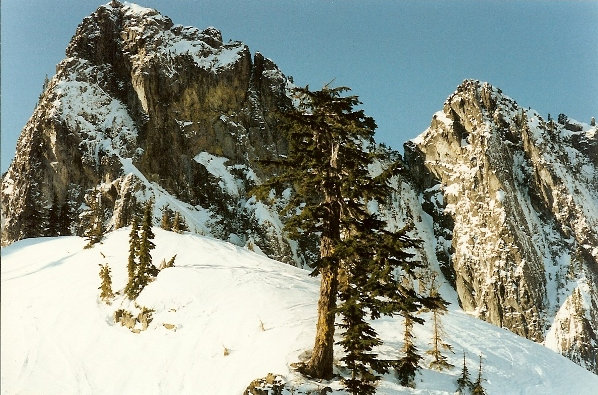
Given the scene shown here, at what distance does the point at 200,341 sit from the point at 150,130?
108 metres

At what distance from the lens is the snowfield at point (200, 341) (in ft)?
53.1

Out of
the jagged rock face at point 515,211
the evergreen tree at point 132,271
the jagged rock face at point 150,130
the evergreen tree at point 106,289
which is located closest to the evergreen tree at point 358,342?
the evergreen tree at point 132,271

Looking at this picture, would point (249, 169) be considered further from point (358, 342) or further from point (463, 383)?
point (358, 342)

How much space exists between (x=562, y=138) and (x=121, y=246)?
152m

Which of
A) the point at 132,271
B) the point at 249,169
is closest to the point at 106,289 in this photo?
the point at 132,271

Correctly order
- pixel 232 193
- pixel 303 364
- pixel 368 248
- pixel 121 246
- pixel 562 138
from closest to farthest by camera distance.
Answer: pixel 368 248, pixel 303 364, pixel 121 246, pixel 232 193, pixel 562 138

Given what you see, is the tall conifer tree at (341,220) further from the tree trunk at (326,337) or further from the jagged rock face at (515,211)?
the jagged rock face at (515,211)

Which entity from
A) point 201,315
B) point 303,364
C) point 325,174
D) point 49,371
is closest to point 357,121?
point 325,174

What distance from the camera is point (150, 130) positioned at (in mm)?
119438

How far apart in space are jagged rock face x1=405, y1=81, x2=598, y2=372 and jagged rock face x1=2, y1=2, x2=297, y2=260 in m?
56.0

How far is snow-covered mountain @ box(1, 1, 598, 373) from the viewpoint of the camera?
11012 centimetres

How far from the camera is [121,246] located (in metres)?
36.5

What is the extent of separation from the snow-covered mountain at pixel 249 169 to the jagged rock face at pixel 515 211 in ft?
1.22

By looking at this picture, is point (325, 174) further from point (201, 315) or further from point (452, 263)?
point (452, 263)
